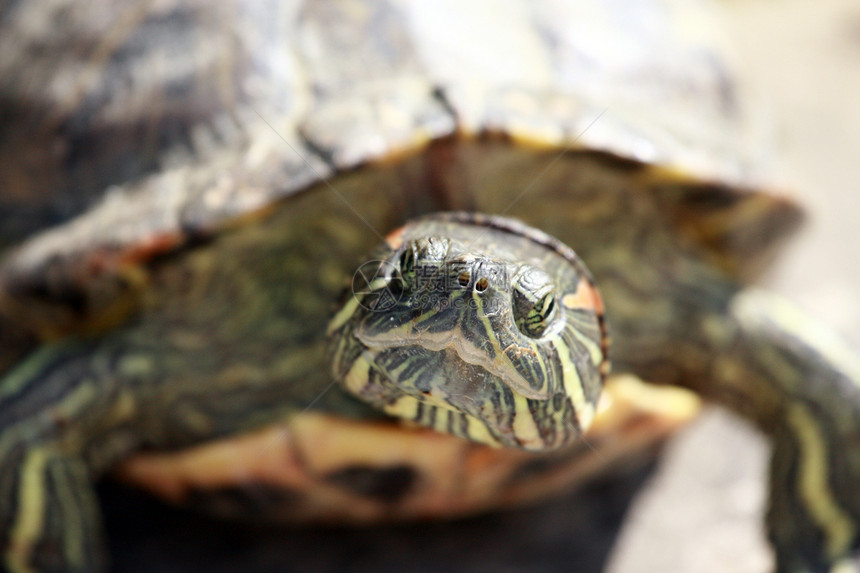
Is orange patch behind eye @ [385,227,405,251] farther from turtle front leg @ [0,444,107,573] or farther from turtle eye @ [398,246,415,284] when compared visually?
turtle front leg @ [0,444,107,573]

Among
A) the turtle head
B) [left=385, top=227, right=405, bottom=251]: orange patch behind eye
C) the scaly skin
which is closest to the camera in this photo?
the turtle head

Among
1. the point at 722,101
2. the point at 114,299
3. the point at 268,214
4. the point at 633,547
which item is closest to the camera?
the point at 268,214

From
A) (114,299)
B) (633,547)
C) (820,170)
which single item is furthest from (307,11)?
(820,170)

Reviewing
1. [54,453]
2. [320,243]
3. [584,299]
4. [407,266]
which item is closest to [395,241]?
[407,266]

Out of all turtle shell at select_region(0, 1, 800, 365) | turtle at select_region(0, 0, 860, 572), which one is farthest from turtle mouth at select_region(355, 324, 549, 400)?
turtle shell at select_region(0, 1, 800, 365)

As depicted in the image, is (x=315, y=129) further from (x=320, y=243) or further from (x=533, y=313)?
(x=533, y=313)

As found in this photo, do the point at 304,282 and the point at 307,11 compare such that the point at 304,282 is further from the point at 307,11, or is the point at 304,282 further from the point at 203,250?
the point at 307,11

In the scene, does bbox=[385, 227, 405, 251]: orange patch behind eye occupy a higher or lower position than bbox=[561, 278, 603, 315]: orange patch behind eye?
higher
